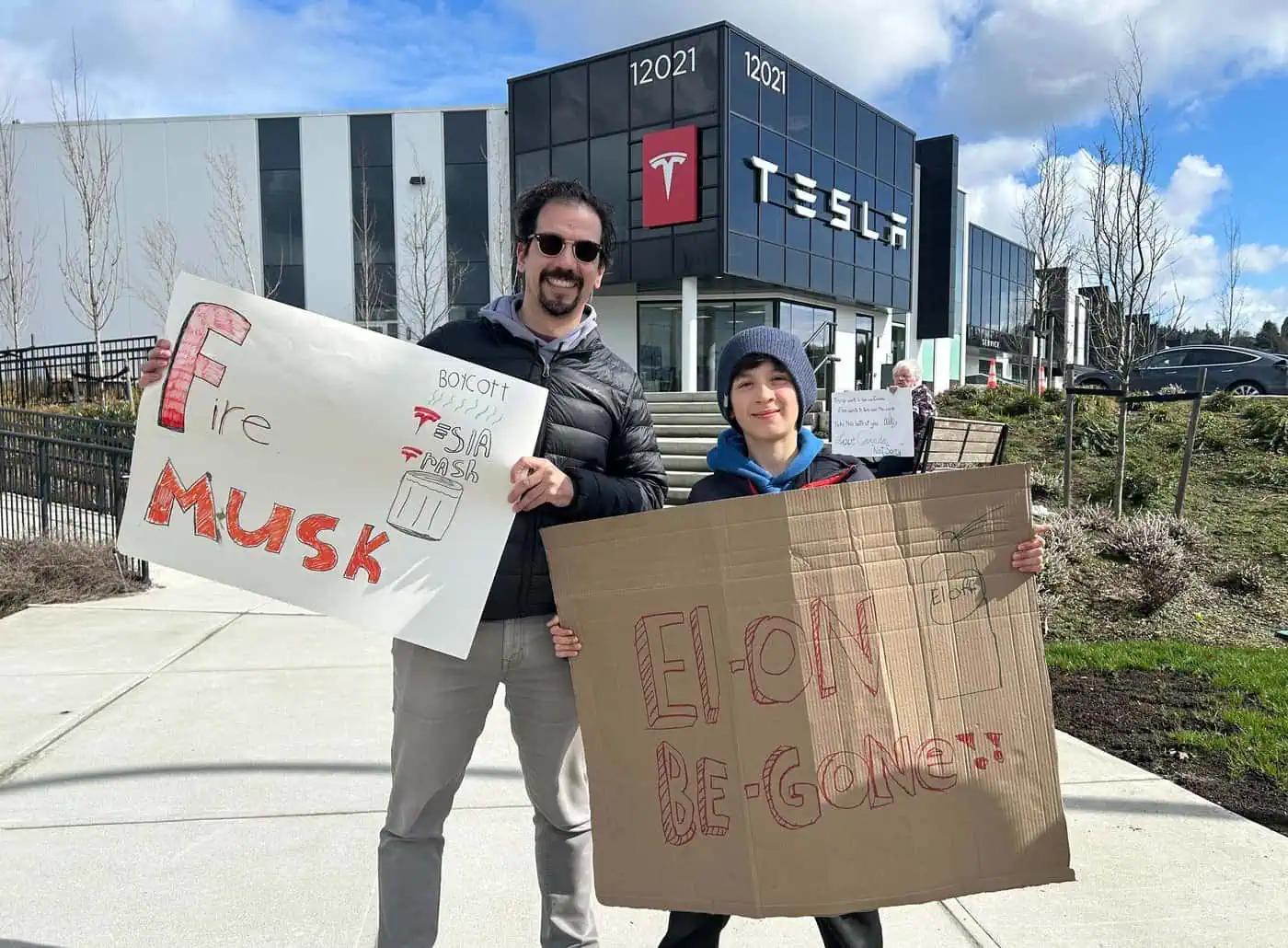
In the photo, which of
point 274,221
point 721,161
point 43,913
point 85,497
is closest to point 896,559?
point 43,913

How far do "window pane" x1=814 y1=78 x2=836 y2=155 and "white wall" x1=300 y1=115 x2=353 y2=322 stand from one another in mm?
14680

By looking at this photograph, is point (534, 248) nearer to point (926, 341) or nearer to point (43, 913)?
point (43, 913)

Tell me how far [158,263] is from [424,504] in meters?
28.9

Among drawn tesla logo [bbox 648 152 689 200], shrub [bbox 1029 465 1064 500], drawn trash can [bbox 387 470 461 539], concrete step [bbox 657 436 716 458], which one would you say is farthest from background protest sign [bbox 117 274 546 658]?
drawn tesla logo [bbox 648 152 689 200]

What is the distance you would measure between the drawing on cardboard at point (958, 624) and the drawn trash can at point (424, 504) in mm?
1033

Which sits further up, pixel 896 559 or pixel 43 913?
pixel 896 559

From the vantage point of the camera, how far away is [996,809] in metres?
1.65

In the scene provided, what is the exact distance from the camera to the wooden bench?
7.76 meters

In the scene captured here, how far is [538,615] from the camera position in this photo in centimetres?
204

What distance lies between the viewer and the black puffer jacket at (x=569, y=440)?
1.99m

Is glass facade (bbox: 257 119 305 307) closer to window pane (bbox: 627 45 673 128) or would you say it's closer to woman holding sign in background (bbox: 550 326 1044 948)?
window pane (bbox: 627 45 673 128)

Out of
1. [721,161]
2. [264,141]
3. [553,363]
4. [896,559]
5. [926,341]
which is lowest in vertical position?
[896,559]

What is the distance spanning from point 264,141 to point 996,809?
31.1 metres

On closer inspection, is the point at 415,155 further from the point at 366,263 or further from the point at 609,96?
the point at 609,96
